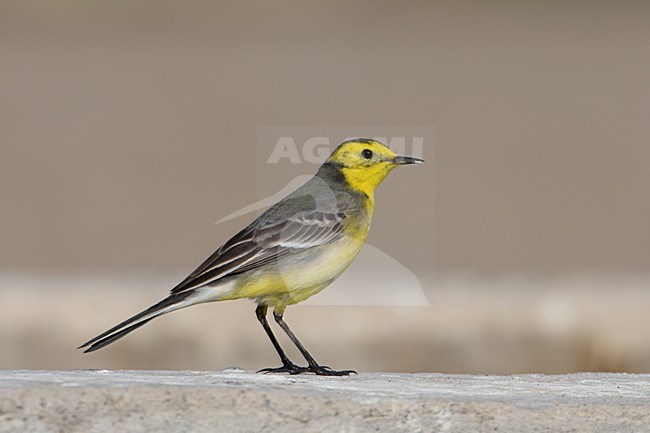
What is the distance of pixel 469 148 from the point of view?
14.1 meters

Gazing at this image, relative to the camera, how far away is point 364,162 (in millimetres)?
5953

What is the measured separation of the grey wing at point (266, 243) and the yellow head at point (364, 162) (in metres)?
0.26

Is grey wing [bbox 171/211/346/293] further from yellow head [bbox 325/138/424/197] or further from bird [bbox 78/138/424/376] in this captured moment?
yellow head [bbox 325/138/424/197]

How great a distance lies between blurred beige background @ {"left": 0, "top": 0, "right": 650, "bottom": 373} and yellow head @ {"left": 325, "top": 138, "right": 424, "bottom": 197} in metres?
1.25

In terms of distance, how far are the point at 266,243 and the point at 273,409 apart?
1.49 metres

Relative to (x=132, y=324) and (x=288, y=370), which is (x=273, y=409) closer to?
(x=132, y=324)

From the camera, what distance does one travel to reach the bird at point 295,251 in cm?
538

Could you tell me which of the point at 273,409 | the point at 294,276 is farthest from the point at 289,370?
→ the point at 273,409

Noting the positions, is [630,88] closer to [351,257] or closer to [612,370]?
[612,370]

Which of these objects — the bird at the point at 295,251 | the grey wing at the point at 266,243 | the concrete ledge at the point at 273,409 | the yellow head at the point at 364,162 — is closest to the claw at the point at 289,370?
the bird at the point at 295,251

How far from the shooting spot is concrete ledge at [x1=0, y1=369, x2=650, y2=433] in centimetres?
405

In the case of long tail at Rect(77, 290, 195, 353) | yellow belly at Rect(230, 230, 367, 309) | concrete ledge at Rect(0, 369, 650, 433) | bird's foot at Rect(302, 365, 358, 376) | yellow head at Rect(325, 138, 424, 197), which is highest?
yellow head at Rect(325, 138, 424, 197)

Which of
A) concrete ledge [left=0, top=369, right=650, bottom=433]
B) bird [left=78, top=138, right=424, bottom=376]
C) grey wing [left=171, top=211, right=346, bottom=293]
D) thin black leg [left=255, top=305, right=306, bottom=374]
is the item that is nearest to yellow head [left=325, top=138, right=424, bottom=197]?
bird [left=78, top=138, right=424, bottom=376]

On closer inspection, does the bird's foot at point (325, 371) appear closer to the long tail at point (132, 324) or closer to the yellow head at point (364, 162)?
the long tail at point (132, 324)
